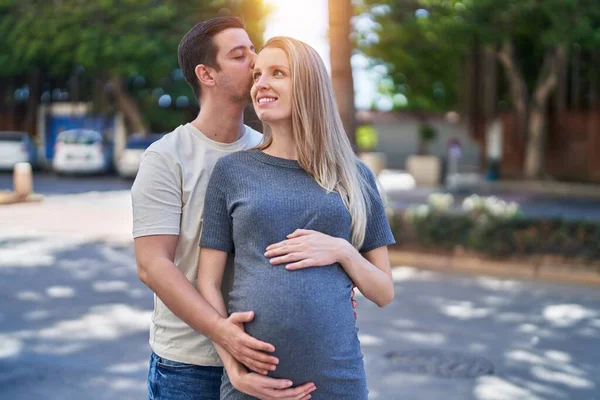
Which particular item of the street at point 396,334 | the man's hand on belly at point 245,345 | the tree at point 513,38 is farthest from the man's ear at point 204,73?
the tree at point 513,38

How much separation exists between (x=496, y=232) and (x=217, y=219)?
9.04m

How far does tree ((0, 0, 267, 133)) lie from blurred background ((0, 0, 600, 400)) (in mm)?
82

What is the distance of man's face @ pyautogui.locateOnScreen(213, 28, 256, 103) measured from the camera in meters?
2.62

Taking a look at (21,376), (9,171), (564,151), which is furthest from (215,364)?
(9,171)

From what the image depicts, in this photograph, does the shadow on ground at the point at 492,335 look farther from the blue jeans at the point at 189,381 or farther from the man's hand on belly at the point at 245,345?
the man's hand on belly at the point at 245,345

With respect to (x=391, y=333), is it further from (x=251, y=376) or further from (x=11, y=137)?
(x=11, y=137)

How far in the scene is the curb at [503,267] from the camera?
1014 centimetres

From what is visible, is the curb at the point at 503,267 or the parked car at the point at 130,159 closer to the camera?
the curb at the point at 503,267

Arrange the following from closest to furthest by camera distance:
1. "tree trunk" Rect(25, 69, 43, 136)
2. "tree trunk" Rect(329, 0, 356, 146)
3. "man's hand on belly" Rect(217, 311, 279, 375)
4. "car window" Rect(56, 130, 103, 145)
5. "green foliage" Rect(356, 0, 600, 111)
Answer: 1. "man's hand on belly" Rect(217, 311, 279, 375)
2. "tree trunk" Rect(329, 0, 356, 146)
3. "green foliage" Rect(356, 0, 600, 111)
4. "car window" Rect(56, 130, 103, 145)
5. "tree trunk" Rect(25, 69, 43, 136)

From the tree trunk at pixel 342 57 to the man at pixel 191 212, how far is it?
8.54 m

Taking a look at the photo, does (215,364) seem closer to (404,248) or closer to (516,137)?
(404,248)

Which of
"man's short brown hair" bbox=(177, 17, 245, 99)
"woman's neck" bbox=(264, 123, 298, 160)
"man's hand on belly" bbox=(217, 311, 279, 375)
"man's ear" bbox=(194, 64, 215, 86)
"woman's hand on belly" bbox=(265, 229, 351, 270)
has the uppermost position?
"man's short brown hair" bbox=(177, 17, 245, 99)

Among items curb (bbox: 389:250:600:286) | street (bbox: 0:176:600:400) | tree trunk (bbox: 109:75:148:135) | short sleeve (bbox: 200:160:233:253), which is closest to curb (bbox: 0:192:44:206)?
street (bbox: 0:176:600:400)

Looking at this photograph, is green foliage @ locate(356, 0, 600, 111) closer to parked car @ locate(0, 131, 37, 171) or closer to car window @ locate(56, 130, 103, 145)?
car window @ locate(56, 130, 103, 145)
